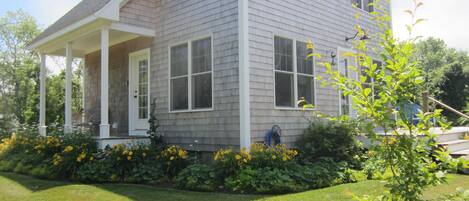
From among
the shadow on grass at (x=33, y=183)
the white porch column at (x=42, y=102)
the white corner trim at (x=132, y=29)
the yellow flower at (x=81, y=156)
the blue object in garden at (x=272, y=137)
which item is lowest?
the shadow on grass at (x=33, y=183)

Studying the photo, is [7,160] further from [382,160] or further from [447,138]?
[447,138]

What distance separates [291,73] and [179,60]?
249 centimetres

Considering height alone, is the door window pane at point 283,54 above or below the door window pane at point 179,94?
above

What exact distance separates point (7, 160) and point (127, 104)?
312 cm

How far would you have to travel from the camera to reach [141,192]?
19.8 ft

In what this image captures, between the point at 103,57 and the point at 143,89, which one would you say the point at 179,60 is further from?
the point at 143,89

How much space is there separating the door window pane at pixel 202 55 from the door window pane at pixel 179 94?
0.44 m

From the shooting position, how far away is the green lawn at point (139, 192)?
5.51 metres

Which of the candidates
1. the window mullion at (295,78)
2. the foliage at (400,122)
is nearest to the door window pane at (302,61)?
the window mullion at (295,78)

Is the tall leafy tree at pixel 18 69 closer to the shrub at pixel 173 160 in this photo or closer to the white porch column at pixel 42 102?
the white porch column at pixel 42 102

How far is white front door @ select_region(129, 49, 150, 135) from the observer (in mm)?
9680

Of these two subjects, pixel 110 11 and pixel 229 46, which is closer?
pixel 229 46

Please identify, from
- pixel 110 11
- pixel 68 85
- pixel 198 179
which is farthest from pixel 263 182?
pixel 68 85

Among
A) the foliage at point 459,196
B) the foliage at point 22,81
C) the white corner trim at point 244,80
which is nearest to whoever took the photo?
the foliage at point 459,196
